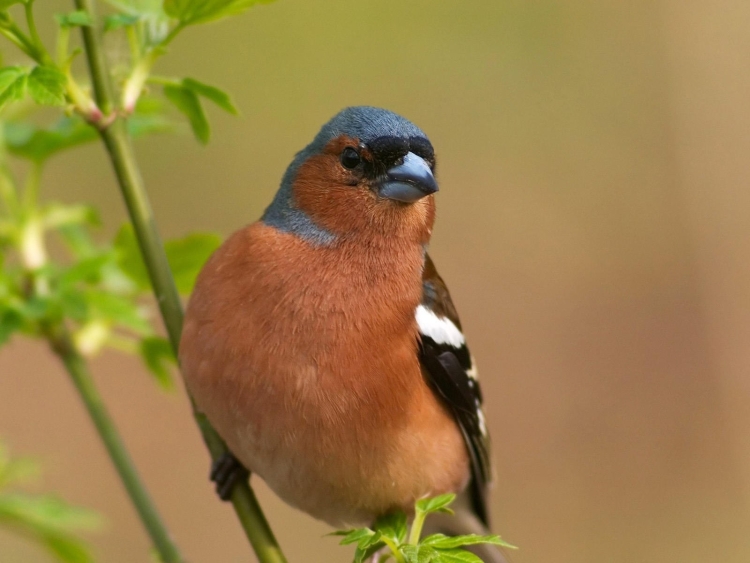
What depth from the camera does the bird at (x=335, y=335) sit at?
9.55ft

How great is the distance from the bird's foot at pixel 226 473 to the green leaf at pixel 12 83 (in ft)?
4.48

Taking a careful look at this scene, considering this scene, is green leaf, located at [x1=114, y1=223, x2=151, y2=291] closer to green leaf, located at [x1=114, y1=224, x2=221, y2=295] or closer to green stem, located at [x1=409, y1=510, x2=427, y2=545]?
green leaf, located at [x1=114, y1=224, x2=221, y2=295]

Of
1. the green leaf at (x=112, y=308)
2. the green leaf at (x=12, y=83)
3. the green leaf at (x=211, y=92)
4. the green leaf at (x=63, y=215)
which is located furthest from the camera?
the green leaf at (x=63, y=215)

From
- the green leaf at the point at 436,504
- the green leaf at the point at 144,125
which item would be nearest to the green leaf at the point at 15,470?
the green leaf at the point at 144,125

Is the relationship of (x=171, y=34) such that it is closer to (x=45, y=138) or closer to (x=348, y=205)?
(x=45, y=138)

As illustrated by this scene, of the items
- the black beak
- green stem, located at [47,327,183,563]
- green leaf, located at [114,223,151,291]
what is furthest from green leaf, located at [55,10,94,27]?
the black beak

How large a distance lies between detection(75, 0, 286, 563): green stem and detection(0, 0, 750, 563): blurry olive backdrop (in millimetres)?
5010

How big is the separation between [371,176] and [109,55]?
0.98 meters

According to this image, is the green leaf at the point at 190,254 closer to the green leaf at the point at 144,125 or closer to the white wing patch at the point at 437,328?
the green leaf at the point at 144,125

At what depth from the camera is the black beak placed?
9.73ft

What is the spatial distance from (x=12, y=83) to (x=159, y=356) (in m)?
1.16

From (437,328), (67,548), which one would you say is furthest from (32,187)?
(437,328)

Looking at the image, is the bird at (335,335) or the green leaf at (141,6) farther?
the bird at (335,335)

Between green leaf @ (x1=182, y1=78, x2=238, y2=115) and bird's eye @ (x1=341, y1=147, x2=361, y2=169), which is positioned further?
bird's eye @ (x1=341, y1=147, x2=361, y2=169)
